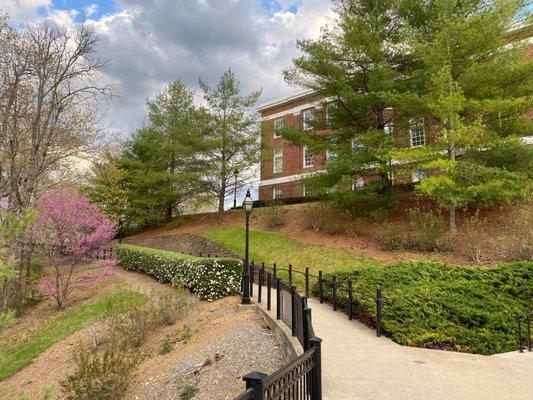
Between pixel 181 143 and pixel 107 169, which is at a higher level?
pixel 181 143

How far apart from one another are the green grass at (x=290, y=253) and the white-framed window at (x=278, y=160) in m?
15.0

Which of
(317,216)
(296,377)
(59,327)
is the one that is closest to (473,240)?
(317,216)

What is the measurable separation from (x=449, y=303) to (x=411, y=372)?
12.5 feet

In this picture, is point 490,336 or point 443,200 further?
point 443,200

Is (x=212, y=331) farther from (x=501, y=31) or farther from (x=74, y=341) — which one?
(x=501, y=31)

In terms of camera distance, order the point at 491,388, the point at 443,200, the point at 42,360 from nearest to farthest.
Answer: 1. the point at 491,388
2. the point at 42,360
3. the point at 443,200

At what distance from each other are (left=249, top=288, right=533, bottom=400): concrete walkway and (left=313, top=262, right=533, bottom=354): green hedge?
490 mm

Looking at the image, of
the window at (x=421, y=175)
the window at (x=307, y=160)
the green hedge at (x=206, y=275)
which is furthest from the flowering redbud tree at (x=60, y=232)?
the window at (x=307, y=160)

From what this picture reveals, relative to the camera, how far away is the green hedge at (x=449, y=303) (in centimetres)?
884

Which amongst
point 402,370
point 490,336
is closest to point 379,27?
point 490,336

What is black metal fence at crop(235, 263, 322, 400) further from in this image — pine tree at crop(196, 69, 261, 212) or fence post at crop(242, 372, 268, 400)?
pine tree at crop(196, 69, 261, 212)

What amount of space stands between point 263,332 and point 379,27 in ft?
66.4

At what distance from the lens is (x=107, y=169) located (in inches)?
1352

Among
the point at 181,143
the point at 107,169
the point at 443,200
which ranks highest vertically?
the point at 181,143
